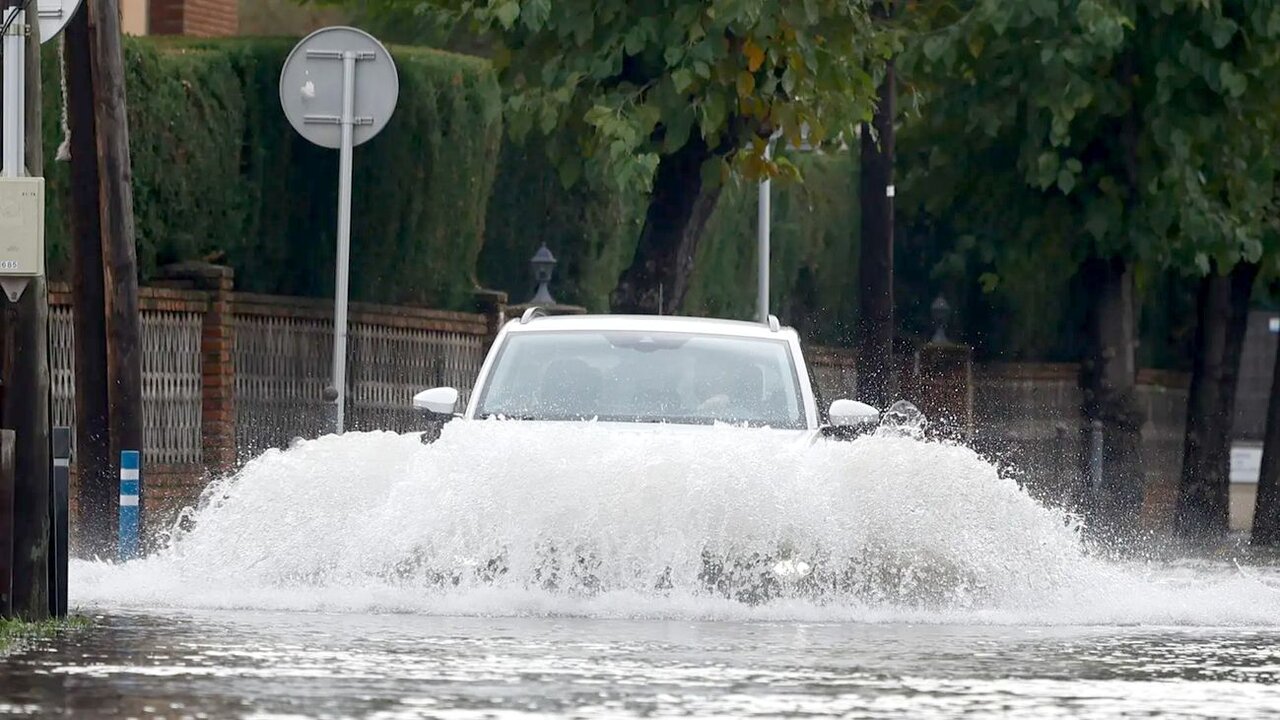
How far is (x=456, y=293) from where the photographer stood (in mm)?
27812

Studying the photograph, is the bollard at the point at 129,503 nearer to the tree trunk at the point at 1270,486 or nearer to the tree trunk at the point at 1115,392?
the tree trunk at the point at 1115,392

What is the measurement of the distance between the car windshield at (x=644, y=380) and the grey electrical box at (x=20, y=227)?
9.94ft

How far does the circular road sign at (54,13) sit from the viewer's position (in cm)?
1562

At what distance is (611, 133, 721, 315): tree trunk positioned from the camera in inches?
1020

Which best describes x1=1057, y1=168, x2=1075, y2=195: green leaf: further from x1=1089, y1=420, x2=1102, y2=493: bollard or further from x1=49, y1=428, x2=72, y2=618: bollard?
x1=49, y1=428, x2=72, y2=618: bollard

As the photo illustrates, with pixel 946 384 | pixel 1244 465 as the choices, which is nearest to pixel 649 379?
pixel 946 384

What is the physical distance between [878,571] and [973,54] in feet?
46.9

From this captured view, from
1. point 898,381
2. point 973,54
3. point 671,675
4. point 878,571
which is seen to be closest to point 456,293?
point 973,54

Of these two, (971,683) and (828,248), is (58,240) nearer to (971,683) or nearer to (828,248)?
(971,683)

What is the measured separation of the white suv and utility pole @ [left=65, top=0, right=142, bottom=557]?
379cm

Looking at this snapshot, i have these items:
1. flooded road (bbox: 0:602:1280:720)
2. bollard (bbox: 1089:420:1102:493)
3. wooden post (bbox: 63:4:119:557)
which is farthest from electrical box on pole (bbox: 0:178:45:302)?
bollard (bbox: 1089:420:1102:493)

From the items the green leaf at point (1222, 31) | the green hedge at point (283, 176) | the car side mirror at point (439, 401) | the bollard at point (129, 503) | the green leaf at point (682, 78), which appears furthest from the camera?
the green leaf at point (1222, 31)

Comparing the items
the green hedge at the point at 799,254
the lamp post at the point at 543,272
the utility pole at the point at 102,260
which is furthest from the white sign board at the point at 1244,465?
the utility pole at the point at 102,260

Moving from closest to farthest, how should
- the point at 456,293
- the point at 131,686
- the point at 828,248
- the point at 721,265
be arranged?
the point at 131,686, the point at 456,293, the point at 721,265, the point at 828,248
